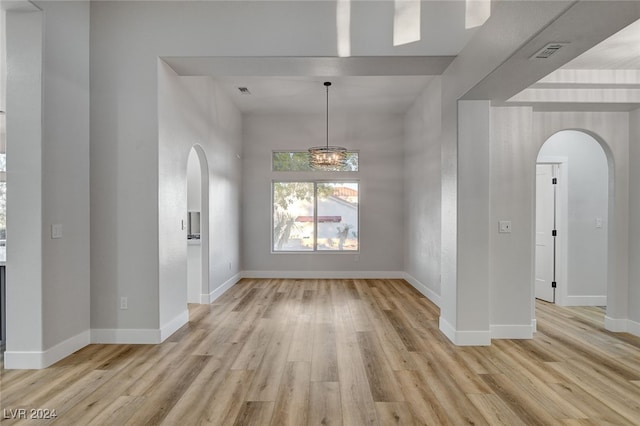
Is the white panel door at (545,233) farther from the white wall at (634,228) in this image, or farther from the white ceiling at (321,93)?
the white ceiling at (321,93)

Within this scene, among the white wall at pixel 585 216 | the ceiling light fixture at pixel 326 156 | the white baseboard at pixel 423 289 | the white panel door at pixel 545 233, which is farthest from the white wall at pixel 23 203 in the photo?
the white panel door at pixel 545 233

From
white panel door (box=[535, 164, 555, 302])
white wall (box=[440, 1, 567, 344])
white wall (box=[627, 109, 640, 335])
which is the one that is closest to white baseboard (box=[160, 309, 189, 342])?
white wall (box=[440, 1, 567, 344])

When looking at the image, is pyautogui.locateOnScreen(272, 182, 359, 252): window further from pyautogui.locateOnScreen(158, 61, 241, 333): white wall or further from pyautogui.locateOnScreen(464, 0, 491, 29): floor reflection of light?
pyautogui.locateOnScreen(464, 0, 491, 29): floor reflection of light

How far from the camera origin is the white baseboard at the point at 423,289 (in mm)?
5199

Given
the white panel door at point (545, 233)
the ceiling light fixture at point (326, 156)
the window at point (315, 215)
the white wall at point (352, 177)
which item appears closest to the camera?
the white panel door at point (545, 233)

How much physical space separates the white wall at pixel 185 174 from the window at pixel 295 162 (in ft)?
3.16

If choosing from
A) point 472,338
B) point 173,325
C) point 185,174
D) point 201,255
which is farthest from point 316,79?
point 472,338

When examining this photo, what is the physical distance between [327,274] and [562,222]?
4176 millimetres

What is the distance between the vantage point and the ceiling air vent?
7.61 ft

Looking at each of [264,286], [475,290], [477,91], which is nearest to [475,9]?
[477,91]

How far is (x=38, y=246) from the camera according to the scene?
292 cm

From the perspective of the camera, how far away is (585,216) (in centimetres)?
506

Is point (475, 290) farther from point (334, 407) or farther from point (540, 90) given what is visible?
point (540, 90)

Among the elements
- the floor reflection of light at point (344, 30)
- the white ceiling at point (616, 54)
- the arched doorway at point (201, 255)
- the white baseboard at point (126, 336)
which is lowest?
Answer: the white baseboard at point (126, 336)
